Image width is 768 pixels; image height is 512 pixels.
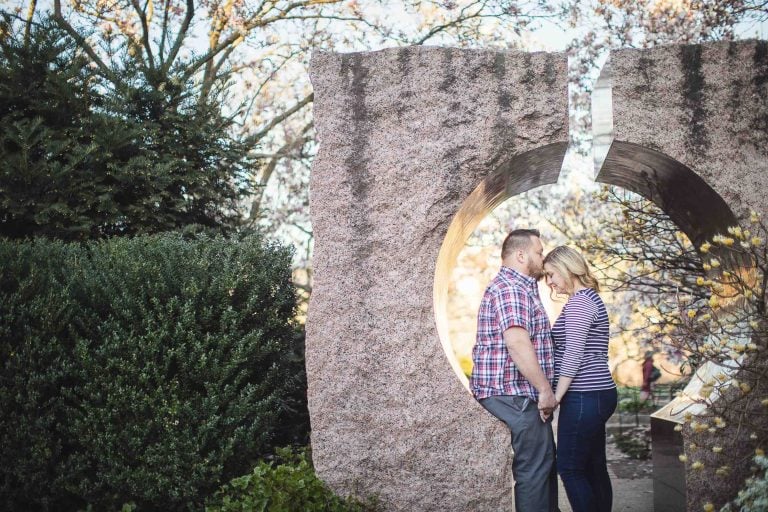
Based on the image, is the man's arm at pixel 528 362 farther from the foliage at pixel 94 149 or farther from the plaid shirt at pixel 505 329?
the foliage at pixel 94 149

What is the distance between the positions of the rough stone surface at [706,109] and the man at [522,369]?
3.46 feet

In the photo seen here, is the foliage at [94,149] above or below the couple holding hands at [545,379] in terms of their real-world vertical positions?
above

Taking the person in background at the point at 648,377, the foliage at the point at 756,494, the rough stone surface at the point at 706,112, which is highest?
the rough stone surface at the point at 706,112

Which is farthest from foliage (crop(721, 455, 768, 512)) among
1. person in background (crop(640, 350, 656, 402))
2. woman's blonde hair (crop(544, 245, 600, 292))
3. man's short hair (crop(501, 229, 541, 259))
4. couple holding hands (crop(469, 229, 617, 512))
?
person in background (crop(640, 350, 656, 402))

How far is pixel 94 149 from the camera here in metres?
6.22

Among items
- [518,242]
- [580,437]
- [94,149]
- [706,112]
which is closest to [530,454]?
[580,437]

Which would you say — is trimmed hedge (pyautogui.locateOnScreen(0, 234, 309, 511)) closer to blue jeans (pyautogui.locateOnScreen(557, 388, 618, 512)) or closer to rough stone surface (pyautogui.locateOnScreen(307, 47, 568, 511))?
rough stone surface (pyautogui.locateOnScreen(307, 47, 568, 511))

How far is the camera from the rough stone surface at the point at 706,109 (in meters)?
4.17

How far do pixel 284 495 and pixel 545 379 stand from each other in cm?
171

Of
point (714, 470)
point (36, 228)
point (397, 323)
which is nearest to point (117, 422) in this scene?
point (397, 323)

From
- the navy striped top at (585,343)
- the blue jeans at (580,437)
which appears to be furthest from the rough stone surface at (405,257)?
the navy striped top at (585,343)

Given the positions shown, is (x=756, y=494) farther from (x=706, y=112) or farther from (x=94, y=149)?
(x=94, y=149)

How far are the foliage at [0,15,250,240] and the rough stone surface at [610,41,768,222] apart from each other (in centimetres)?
436

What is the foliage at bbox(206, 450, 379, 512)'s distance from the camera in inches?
161
